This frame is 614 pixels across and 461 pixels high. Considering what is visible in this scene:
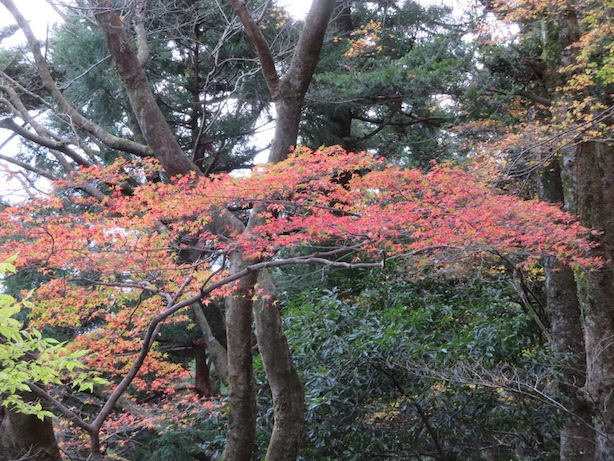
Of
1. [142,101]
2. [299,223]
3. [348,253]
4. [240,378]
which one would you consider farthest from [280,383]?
[142,101]

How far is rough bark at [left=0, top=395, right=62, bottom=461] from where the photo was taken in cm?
376

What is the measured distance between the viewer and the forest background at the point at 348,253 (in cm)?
482

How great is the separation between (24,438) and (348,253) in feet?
10.4

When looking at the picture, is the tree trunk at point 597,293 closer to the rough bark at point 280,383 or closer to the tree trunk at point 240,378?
the rough bark at point 280,383

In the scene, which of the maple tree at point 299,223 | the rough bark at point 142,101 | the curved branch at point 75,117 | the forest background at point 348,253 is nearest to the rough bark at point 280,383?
the forest background at point 348,253

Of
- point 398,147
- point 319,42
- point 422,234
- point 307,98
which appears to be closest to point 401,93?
point 307,98

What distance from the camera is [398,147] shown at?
10.9m

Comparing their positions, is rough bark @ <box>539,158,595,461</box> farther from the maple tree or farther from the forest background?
the maple tree

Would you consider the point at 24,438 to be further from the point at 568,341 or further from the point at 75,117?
the point at 568,341

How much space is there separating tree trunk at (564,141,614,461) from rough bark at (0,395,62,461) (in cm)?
475

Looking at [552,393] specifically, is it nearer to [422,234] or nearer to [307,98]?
[422,234]

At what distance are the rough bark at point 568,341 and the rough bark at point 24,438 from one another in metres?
4.62

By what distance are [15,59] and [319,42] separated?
19.6ft

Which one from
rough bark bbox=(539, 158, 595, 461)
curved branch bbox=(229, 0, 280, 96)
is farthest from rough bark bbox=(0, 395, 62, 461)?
rough bark bbox=(539, 158, 595, 461)
